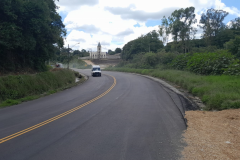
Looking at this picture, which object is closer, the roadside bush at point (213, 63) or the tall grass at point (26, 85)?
the tall grass at point (26, 85)

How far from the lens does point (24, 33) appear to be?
818 inches

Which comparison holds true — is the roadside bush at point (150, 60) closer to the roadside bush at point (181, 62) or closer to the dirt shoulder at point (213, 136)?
the roadside bush at point (181, 62)

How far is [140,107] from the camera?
1238cm

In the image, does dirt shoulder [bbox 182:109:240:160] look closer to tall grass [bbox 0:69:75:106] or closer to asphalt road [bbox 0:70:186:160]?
asphalt road [bbox 0:70:186:160]

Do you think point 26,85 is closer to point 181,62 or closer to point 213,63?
point 213,63

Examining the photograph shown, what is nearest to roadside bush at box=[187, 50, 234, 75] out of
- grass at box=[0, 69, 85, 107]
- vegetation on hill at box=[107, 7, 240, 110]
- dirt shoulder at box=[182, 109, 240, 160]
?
vegetation on hill at box=[107, 7, 240, 110]

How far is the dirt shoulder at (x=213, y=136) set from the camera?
5.81 m

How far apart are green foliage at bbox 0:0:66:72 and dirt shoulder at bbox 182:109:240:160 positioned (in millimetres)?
15833

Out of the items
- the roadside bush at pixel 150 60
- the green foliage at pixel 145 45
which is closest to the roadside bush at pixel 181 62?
the roadside bush at pixel 150 60

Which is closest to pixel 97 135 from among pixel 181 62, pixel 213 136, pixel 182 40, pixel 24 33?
pixel 213 136

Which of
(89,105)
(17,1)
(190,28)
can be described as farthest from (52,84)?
(190,28)

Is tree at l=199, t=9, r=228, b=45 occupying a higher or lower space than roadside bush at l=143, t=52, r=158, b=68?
higher

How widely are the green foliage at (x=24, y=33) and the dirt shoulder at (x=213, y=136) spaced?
1583 cm

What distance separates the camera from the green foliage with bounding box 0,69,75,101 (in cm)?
1667
